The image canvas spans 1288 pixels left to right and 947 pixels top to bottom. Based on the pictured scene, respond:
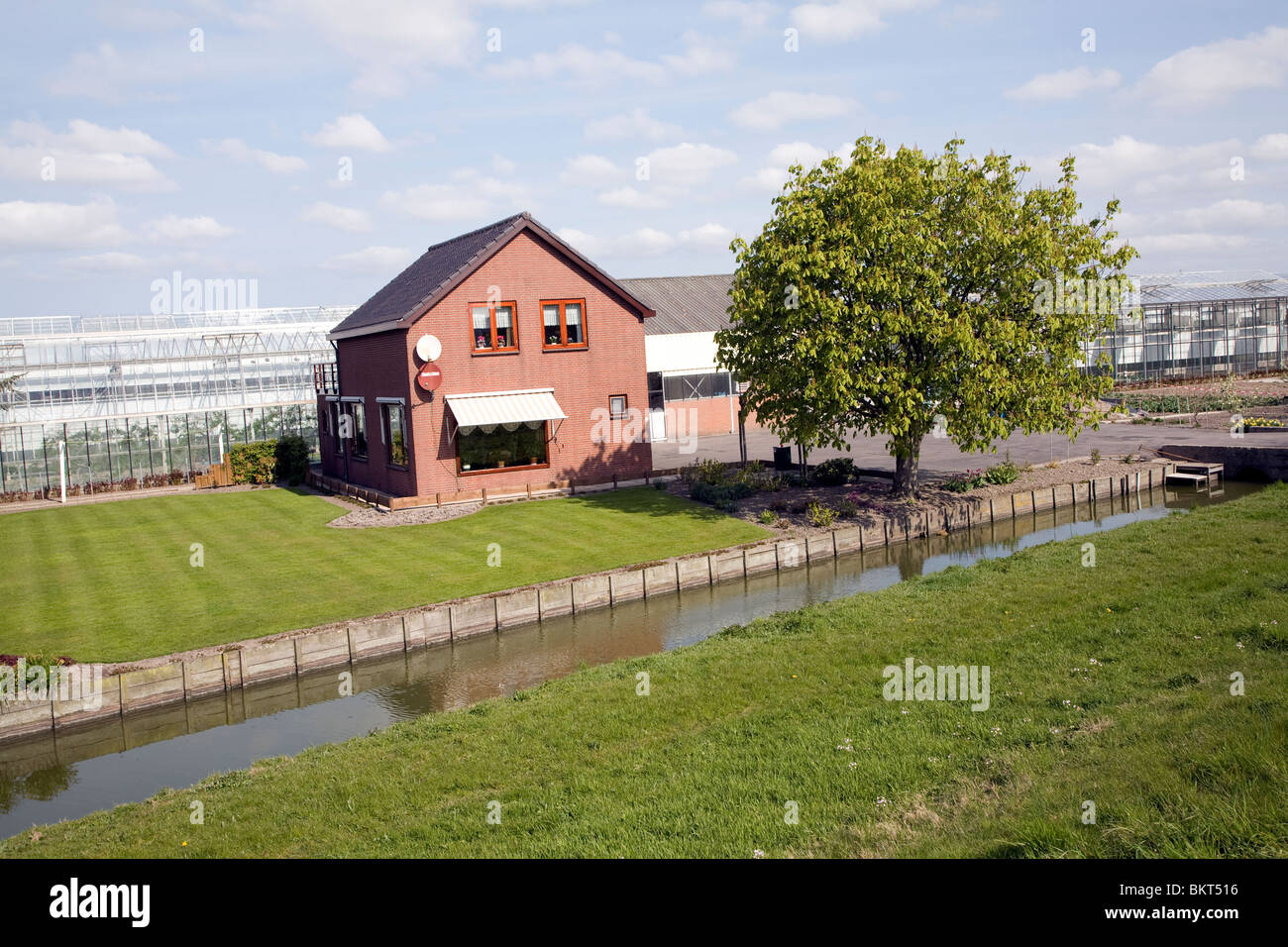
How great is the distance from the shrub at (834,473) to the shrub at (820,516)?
15.1ft

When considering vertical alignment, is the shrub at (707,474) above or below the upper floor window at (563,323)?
below

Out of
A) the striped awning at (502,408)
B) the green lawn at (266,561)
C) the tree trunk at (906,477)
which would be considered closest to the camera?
the green lawn at (266,561)

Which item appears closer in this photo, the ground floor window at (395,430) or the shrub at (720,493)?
the shrub at (720,493)

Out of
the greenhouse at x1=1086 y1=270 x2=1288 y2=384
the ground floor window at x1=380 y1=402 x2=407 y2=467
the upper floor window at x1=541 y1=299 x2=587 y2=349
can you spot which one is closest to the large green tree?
the upper floor window at x1=541 y1=299 x2=587 y2=349

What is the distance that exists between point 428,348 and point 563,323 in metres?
5.25

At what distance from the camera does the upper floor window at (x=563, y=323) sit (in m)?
33.2

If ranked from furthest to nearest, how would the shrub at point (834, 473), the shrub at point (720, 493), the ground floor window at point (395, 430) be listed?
1. the shrub at point (834, 473)
2. the ground floor window at point (395, 430)
3. the shrub at point (720, 493)

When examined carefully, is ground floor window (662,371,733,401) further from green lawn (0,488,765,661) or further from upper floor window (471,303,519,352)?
green lawn (0,488,765,661)

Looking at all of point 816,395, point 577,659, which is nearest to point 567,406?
point 816,395

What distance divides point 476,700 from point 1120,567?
12825 millimetres

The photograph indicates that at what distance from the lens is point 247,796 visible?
11539 millimetres

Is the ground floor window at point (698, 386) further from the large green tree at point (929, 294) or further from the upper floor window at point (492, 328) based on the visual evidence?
the large green tree at point (929, 294)

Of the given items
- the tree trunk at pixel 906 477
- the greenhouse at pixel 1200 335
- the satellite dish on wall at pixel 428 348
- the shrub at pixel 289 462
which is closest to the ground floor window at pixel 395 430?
the satellite dish on wall at pixel 428 348

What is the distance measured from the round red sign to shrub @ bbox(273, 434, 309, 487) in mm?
12648
